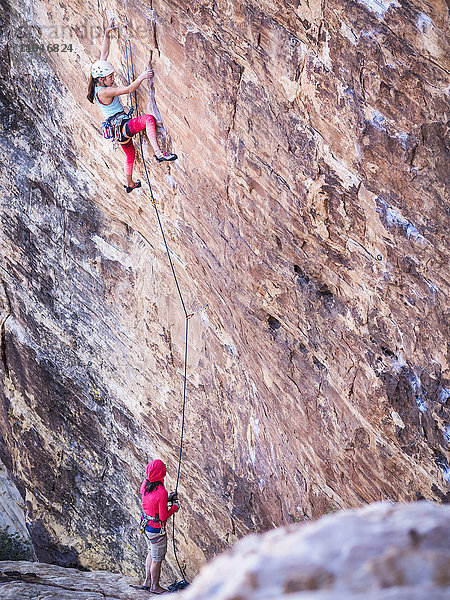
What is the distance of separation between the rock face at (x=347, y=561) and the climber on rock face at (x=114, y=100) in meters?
5.68

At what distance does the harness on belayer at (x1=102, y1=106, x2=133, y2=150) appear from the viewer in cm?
762

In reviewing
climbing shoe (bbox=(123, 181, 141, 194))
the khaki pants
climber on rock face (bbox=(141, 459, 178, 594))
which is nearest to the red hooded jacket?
climber on rock face (bbox=(141, 459, 178, 594))

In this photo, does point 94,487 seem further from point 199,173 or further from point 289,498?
point 199,173

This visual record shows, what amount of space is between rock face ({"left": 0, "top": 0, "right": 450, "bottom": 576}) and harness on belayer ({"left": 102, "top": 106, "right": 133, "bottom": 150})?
1.21 ft

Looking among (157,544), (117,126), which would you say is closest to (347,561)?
(117,126)

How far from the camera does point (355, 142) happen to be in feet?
18.6

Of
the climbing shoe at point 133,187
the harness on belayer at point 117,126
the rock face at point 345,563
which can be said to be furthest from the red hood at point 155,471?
the rock face at point 345,563

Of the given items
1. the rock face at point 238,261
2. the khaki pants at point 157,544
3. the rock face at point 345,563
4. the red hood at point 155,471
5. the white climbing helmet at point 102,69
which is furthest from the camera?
the khaki pants at point 157,544

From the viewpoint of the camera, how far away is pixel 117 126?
7652 millimetres

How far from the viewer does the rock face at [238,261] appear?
5547 millimetres

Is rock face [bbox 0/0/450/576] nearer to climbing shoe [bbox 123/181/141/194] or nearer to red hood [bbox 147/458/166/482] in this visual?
climbing shoe [bbox 123/181/141/194]

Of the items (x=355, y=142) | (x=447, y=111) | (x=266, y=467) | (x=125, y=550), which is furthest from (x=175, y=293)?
(x=125, y=550)

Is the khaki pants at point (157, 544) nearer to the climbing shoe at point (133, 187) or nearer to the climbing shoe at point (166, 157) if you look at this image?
the climbing shoe at point (133, 187)

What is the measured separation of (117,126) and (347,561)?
664 cm
